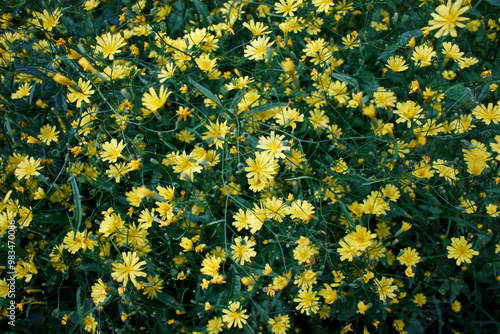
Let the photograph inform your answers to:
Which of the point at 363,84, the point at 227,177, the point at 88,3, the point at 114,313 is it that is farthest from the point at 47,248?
the point at 363,84

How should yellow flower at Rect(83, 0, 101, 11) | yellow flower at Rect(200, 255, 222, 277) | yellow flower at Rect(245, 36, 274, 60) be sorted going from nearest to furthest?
yellow flower at Rect(200, 255, 222, 277) → yellow flower at Rect(245, 36, 274, 60) → yellow flower at Rect(83, 0, 101, 11)

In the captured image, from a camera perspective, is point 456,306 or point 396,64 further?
point 456,306

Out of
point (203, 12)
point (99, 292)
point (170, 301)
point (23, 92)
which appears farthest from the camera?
point (203, 12)

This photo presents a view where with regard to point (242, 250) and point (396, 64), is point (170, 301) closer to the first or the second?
point (242, 250)

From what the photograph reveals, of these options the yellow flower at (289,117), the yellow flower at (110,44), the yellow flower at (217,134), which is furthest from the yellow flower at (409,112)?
the yellow flower at (110,44)

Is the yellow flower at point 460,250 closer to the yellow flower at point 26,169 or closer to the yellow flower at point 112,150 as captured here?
the yellow flower at point 112,150

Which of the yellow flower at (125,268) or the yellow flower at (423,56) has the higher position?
the yellow flower at (423,56)

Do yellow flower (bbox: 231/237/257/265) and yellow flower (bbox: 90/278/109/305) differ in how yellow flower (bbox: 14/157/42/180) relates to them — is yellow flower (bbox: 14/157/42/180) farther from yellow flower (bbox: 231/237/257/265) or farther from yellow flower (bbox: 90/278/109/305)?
yellow flower (bbox: 231/237/257/265)

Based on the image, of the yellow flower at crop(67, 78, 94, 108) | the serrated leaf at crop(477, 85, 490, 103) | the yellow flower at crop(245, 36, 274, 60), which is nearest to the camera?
the yellow flower at crop(67, 78, 94, 108)

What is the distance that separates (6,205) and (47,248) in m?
0.39

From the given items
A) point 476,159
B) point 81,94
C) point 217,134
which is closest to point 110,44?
point 81,94

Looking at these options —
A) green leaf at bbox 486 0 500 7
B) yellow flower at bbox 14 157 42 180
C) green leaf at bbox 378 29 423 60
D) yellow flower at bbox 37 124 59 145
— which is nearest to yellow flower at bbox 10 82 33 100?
yellow flower at bbox 37 124 59 145

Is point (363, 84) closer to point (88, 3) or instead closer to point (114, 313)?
point (88, 3)

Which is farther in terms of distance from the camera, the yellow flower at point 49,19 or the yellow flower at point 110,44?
the yellow flower at point 49,19
